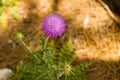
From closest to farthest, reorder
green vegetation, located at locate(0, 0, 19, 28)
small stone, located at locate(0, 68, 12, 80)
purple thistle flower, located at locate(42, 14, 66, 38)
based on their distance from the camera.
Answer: purple thistle flower, located at locate(42, 14, 66, 38)
small stone, located at locate(0, 68, 12, 80)
green vegetation, located at locate(0, 0, 19, 28)

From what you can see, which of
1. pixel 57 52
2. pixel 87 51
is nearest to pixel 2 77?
pixel 57 52

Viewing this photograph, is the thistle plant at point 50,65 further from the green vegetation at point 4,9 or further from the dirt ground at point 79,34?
the green vegetation at point 4,9

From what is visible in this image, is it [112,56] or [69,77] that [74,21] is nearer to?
[112,56]

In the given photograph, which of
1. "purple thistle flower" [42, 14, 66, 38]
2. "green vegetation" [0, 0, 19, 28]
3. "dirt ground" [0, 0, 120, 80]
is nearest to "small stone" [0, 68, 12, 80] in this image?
"dirt ground" [0, 0, 120, 80]

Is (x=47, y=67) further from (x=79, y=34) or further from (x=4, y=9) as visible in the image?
(x=4, y=9)

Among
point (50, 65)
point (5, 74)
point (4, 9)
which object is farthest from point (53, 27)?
point (4, 9)

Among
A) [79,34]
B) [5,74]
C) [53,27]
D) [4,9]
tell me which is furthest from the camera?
[4,9]

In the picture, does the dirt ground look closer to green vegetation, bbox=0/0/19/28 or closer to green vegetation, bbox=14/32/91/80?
green vegetation, bbox=0/0/19/28

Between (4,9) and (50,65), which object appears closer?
(50,65)

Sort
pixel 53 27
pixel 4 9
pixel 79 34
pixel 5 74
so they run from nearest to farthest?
1. pixel 53 27
2. pixel 5 74
3. pixel 79 34
4. pixel 4 9
